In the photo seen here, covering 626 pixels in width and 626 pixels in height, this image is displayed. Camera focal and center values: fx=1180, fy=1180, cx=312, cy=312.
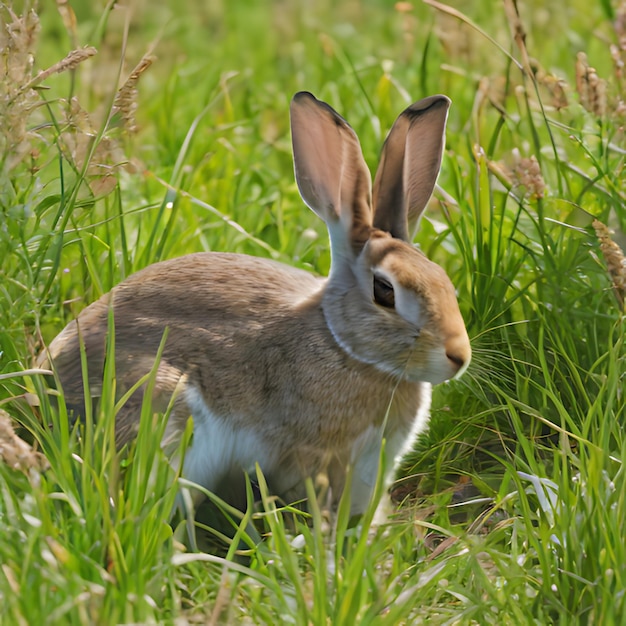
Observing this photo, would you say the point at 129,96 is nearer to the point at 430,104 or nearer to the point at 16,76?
the point at 16,76

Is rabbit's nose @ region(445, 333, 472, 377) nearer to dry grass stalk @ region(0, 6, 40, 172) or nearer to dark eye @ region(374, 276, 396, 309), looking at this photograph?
dark eye @ region(374, 276, 396, 309)

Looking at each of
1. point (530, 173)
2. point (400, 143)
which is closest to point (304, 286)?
point (400, 143)

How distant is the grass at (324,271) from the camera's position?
2.73 m

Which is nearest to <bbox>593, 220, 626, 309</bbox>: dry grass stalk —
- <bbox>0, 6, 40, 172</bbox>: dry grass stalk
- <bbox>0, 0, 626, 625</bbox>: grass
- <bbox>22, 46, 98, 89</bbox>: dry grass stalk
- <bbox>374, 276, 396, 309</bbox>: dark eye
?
<bbox>0, 0, 626, 625</bbox>: grass

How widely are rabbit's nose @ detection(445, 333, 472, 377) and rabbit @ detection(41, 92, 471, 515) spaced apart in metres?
0.12

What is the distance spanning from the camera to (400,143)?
3758 mm

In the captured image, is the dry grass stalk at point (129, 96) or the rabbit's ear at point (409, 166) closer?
the dry grass stalk at point (129, 96)

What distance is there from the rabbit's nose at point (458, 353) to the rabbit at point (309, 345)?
0.12m

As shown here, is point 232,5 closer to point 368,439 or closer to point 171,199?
point 171,199

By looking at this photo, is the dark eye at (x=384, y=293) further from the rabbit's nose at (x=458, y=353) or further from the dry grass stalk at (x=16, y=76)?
the dry grass stalk at (x=16, y=76)

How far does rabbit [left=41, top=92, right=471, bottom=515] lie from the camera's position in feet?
11.9

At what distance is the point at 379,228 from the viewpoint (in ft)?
12.6

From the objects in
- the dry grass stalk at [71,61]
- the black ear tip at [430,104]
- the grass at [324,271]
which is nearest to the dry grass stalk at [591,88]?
the grass at [324,271]

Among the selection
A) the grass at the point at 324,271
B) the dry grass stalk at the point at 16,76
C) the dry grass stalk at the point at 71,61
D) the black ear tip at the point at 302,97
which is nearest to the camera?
the grass at the point at 324,271
